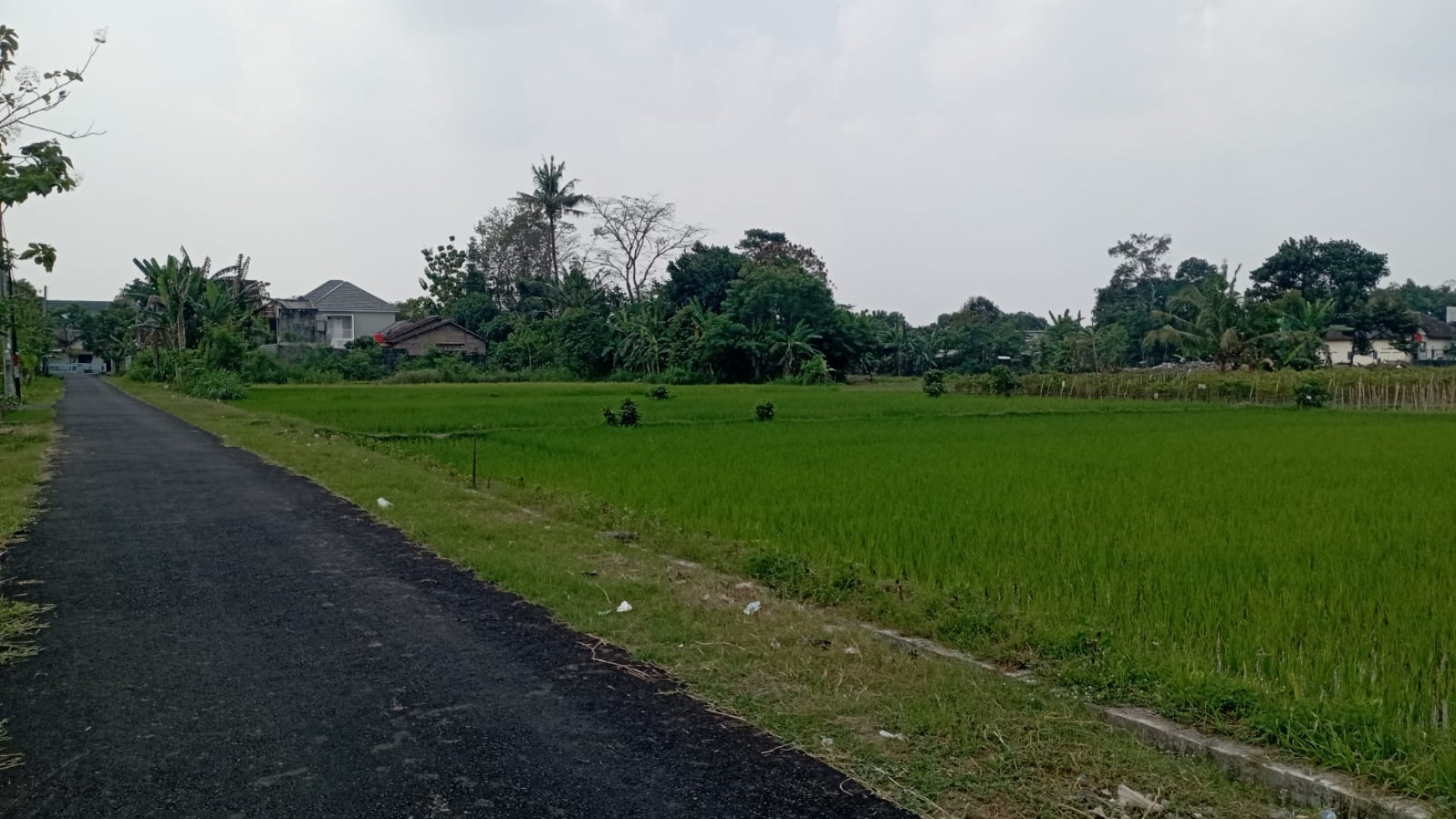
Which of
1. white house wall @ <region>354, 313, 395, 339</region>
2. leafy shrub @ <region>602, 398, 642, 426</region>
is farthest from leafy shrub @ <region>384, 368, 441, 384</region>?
leafy shrub @ <region>602, 398, 642, 426</region>

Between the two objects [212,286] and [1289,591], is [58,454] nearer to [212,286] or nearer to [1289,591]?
[1289,591]

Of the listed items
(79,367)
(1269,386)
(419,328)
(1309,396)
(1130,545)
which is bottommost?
(79,367)

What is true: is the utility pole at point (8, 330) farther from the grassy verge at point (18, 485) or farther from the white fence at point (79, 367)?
the white fence at point (79, 367)

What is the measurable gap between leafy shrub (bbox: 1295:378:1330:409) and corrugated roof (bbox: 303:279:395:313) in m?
53.6

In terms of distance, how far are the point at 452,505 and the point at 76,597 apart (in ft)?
12.4

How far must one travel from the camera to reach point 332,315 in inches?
2493

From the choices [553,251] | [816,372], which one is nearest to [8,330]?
[816,372]

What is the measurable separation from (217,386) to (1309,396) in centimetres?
3481

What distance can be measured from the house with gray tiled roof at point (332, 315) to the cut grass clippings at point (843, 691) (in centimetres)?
5792

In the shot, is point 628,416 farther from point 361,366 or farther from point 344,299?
point 344,299

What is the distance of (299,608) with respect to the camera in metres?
5.79

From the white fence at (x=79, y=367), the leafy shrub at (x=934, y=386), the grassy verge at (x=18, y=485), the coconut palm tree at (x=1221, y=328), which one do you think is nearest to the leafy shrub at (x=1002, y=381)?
the leafy shrub at (x=934, y=386)

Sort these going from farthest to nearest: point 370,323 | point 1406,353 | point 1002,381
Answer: point 370,323 < point 1406,353 < point 1002,381

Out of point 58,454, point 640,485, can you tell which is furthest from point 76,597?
point 58,454
